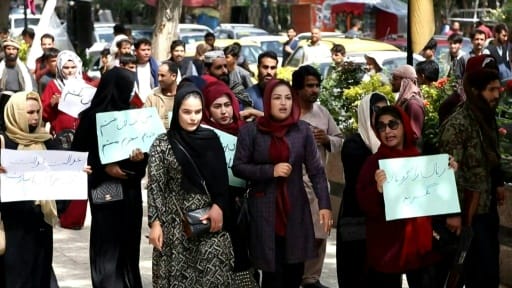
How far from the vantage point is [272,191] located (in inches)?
300

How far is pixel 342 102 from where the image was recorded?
12.4m

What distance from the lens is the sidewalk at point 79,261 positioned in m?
9.68

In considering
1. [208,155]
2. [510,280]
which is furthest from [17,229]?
[510,280]

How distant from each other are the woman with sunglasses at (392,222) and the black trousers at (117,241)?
1.90 metres

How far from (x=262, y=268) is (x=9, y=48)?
8.49 m

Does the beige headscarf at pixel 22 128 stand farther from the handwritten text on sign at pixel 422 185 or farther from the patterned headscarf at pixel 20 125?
the handwritten text on sign at pixel 422 185

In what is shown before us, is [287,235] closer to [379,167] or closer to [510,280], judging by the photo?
[379,167]

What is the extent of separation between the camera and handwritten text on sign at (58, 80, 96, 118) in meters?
10.9

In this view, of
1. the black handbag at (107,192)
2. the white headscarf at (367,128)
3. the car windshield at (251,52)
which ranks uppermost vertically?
the white headscarf at (367,128)

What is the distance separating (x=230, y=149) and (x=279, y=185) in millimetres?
544

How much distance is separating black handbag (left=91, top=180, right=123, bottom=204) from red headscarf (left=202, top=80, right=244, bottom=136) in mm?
873

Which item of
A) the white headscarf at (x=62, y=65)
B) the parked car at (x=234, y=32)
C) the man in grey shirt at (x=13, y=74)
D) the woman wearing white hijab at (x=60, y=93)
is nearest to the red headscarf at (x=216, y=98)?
the woman wearing white hijab at (x=60, y=93)

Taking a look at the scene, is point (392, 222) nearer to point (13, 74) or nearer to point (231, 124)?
point (231, 124)

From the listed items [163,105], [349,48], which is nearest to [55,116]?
[163,105]
